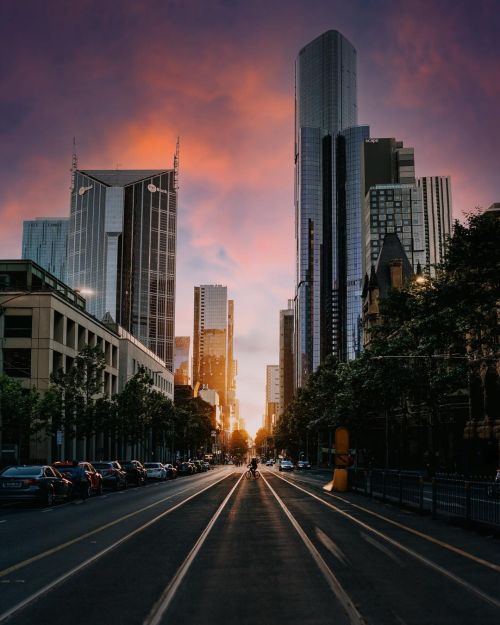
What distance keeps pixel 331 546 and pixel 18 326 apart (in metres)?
51.5

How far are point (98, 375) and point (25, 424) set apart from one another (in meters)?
9.89

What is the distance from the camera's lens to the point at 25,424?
147 ft

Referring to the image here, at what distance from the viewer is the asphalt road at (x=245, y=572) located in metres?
7.88

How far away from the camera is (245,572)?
10703 millimetres

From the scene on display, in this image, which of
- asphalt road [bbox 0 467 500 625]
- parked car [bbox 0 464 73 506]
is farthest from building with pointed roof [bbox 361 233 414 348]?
asphalt road [bbox 0 467 500 625]

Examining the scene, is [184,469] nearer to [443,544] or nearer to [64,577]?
[443,544]

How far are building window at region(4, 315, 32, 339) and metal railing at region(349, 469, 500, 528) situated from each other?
38.7 meters

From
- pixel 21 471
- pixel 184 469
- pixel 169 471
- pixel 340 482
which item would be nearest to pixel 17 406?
pixel 21 471

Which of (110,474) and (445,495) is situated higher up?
Answer: (445,495)

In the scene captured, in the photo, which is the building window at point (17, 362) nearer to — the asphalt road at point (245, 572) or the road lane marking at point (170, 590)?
the asphalt road at point (245, 572)

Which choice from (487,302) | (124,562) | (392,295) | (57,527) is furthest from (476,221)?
(124,562)

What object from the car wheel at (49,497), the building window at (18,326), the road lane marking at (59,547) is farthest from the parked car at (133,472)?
the road lane marking at (59,547)

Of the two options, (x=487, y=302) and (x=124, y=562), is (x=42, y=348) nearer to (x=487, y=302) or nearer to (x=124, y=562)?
(x=487, y=302)

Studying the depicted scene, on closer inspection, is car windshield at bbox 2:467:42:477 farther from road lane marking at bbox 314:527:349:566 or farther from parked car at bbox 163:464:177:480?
parked car at bbox 163:464:177:480
